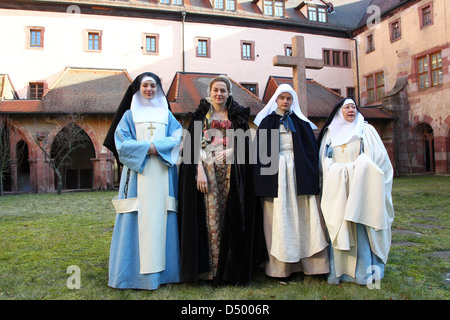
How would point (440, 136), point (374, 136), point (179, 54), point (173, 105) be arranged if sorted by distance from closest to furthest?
point (374, 136)
point (173, 105)
point (440, 136)
point (179, 54)

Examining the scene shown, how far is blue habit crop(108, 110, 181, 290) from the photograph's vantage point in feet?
11.5

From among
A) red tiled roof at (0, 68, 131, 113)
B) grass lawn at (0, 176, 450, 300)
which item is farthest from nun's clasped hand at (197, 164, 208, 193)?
red tiled roof at (0, 68, 131, 113)

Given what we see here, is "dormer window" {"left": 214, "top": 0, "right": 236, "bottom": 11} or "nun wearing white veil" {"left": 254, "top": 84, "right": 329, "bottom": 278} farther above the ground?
"dormer window" {"left": 214, "top": 0, "right": 236, "bottom": 11}

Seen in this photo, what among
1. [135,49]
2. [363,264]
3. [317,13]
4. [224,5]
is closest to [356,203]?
[363,264]

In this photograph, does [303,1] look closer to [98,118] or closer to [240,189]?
[98,118]

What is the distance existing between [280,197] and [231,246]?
0.70 meters

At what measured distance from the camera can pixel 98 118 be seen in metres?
18.6

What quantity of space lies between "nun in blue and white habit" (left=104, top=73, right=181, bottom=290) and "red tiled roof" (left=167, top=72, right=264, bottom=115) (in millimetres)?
14328

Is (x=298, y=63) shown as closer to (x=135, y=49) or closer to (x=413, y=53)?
(x=135, y=49)

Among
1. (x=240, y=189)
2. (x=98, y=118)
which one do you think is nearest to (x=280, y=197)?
(x=240, y=189)

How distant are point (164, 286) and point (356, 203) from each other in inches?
81.5

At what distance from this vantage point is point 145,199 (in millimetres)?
3582

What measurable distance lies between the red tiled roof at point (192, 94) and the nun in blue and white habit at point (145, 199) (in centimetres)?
1433

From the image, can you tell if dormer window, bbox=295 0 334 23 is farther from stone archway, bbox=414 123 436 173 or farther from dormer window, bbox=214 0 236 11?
stone archway, bbox=414 123 436 173
